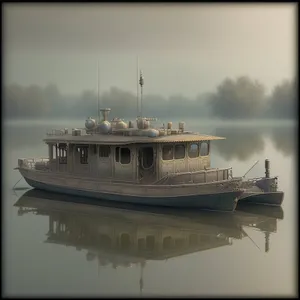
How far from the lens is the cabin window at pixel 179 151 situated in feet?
58.7

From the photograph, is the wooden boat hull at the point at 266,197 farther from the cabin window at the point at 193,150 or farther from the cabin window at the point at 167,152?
the cabin window at the point at 167,152

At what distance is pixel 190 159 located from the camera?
18.2m

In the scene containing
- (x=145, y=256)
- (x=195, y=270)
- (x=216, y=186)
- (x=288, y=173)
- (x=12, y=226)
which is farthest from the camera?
(x=288, y=173)

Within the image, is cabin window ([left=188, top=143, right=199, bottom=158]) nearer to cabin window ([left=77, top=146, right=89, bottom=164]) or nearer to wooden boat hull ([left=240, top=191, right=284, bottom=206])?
wooden boat hull ([left=240, top=191, right=284, bottom=206])

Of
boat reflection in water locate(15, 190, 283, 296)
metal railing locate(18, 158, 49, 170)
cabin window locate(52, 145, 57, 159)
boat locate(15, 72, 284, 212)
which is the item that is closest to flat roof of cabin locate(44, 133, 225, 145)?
boat locate(15, 72, 284, 212)

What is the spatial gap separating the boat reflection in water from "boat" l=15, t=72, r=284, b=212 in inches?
21.3

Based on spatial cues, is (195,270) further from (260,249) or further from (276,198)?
(276,198)

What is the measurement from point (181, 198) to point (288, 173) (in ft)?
31.9

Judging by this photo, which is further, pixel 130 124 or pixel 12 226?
pixel 130 124

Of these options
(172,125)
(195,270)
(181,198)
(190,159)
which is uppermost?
(172,125)

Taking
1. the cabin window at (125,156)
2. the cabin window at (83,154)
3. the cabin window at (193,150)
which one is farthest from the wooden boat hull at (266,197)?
the cabin window at (83,154)

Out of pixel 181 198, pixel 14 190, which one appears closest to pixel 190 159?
pixel 181 198

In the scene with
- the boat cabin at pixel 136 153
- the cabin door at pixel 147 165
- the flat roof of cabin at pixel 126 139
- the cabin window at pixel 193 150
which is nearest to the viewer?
the flat roof of cabin at pixel 126 139

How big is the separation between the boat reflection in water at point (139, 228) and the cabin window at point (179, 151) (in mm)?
2306
